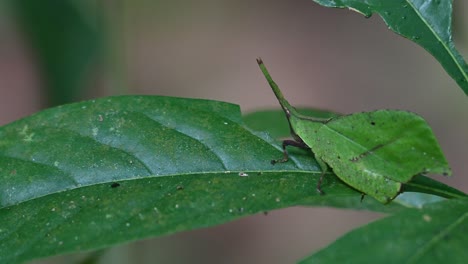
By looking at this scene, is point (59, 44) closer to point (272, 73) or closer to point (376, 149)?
point (376, 149)

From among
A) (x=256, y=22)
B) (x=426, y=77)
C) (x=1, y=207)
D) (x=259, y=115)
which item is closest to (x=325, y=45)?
(x=256, y=22)

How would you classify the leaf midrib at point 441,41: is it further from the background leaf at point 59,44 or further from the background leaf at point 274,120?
the background leaf at point 59,44

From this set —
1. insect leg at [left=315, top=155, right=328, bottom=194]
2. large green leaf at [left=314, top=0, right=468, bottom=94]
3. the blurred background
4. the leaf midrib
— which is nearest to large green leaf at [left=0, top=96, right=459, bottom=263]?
insect leg at [left=315, top=155, right=328, bottom=194]

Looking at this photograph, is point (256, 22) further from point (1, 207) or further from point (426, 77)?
point (1, 207)

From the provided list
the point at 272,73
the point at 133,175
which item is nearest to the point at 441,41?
the point at 133,175

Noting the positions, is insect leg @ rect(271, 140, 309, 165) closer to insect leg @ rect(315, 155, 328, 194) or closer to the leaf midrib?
insect leg @ rect(315, 155, 328, 194)
